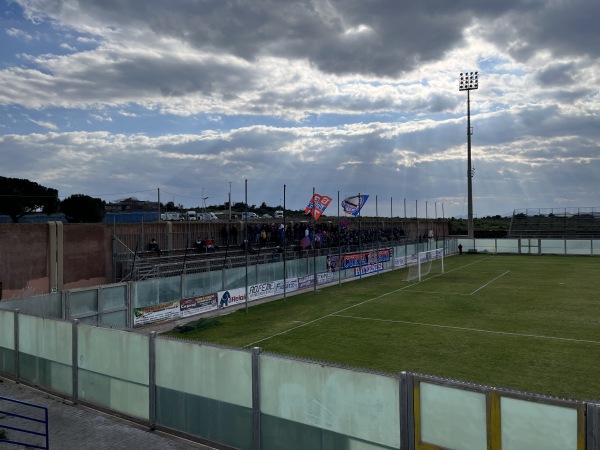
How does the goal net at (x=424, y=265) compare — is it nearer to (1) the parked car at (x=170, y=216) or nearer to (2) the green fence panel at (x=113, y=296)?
(2) the green fence panel at (x=113, y=296)

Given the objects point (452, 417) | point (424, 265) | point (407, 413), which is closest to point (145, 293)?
point (407, 413)

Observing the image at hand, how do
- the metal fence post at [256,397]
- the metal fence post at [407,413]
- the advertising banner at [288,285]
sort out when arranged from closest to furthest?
the metal fence post at [407,413] → the metal fence post at [256,397] → the advertising banner at [288,285]

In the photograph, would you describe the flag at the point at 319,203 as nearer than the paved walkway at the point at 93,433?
No

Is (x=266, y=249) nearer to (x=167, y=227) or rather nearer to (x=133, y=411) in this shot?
(x=167, y=227)

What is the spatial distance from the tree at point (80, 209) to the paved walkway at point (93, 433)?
45.9 metres

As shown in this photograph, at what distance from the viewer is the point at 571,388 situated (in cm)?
1502

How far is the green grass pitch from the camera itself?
673 inches

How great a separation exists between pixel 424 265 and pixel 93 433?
4334cm

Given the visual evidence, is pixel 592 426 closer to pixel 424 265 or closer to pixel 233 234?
pixel 233 234

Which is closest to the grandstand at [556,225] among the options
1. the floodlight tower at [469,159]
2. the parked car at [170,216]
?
the floodlight tower at [469,159]

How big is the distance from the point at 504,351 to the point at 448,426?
13.1m

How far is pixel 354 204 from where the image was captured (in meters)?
43.5

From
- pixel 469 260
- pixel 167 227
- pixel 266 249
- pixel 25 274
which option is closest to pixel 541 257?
pixel 469 260

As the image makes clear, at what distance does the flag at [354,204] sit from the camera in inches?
1656
